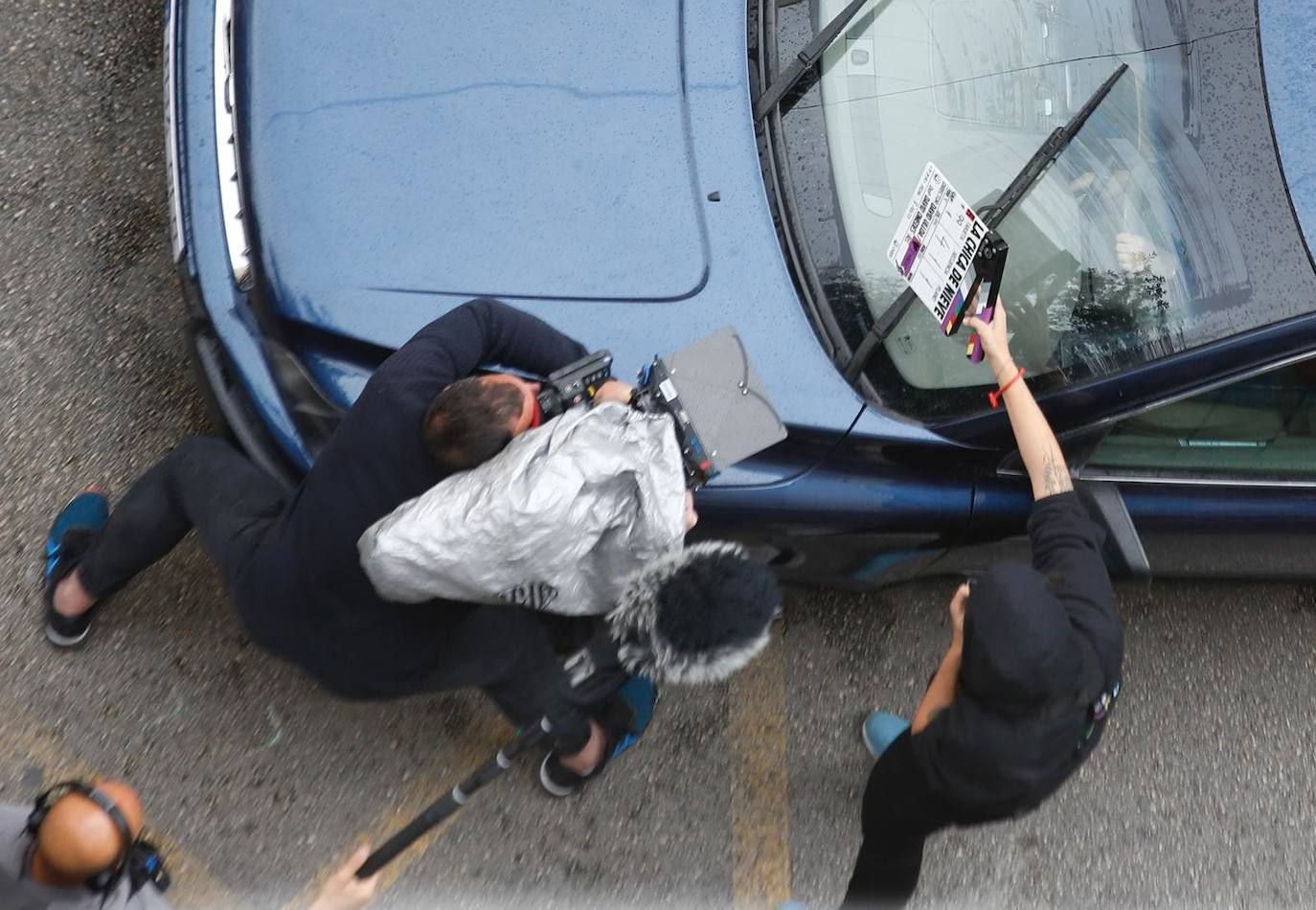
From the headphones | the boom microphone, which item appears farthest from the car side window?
the headphones

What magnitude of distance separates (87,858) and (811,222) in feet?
6.76

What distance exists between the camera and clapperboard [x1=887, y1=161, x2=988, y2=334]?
2.24m

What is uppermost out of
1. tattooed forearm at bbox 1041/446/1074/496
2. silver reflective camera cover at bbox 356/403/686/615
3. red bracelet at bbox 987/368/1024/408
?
silver reflective camera cover at bbox 356/403/686/615

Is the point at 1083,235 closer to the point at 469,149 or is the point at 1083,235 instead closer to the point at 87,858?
the point at 469,149

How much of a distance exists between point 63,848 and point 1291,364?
2.77 metres

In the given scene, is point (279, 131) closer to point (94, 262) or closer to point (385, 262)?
point (385, 262)

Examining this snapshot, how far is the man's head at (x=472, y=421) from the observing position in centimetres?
211

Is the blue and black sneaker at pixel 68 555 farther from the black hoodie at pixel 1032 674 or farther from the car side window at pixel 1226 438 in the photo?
the car side window at pixel 1226 438

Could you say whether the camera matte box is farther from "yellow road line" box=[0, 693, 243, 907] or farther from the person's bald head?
"yellow road line" box=[0, 693, 243, 907]

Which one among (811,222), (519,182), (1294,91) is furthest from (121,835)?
(1294,91)

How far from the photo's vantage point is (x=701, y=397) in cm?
243

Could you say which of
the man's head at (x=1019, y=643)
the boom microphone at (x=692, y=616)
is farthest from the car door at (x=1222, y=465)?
the boom microphone at (x=692, y=616)

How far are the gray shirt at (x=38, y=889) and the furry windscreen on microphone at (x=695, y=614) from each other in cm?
117

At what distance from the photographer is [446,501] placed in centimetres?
200
